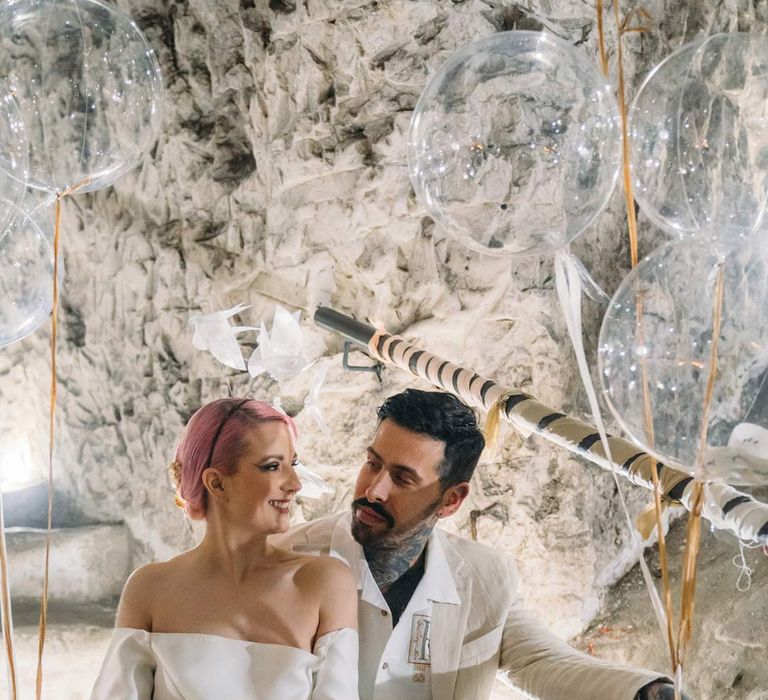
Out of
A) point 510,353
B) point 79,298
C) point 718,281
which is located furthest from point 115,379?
point 718,281

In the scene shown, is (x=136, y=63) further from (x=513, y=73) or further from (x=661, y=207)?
(x=661, y=207)

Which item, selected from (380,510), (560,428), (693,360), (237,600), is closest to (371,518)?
(380,510)

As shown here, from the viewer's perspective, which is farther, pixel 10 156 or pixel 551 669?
pixel 551 669

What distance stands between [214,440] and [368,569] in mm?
402

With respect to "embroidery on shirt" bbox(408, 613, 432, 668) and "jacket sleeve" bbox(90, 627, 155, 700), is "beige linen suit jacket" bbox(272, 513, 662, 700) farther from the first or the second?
"jacket sleeve" bbox(90, 627, 155, 700)

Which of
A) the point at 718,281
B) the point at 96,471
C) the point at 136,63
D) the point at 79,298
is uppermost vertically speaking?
the point at 136,63

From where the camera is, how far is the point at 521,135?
1.54 meters

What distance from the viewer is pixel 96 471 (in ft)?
12.2

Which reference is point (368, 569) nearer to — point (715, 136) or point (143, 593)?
point (143, 593)

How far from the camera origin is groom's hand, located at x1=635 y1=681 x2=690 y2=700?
65.4 inches

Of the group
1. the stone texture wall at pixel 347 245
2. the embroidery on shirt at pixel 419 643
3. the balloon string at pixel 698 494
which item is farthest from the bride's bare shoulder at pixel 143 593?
the stone texture wall at pixel 347 245

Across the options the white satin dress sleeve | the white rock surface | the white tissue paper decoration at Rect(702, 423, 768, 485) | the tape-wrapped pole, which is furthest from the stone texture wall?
the white tissue paper decoration at Rect(702, 423, 768, 485)

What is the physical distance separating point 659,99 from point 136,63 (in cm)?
96

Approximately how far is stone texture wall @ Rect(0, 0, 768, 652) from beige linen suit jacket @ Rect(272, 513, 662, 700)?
120cm
